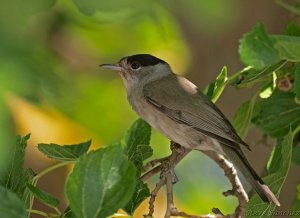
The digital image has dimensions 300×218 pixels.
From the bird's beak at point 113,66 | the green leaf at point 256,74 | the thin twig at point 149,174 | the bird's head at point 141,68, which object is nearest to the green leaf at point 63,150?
the thin twig at point 149,174

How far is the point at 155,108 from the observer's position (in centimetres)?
234

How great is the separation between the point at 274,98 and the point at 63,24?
67cm

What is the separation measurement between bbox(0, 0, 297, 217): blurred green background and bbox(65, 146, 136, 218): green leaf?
0.10 m

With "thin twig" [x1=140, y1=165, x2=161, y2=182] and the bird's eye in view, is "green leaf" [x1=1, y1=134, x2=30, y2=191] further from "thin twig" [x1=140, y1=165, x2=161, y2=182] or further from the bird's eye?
the bird's eye

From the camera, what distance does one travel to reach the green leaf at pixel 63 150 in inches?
63.7

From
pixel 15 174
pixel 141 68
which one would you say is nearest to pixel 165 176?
pixel 15 174

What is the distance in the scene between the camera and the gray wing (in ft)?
6.88

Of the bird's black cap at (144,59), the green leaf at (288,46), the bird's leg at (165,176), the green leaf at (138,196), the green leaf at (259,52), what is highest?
the green leaf at (288,46)

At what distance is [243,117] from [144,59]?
0.62m

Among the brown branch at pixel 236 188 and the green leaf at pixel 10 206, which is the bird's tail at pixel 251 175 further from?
the green leaf at pixel 10 206

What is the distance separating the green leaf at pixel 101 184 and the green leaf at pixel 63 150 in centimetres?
38

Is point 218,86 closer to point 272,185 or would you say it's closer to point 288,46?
point 272,185

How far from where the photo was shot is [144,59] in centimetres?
254

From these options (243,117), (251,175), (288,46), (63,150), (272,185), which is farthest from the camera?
(243,117)
